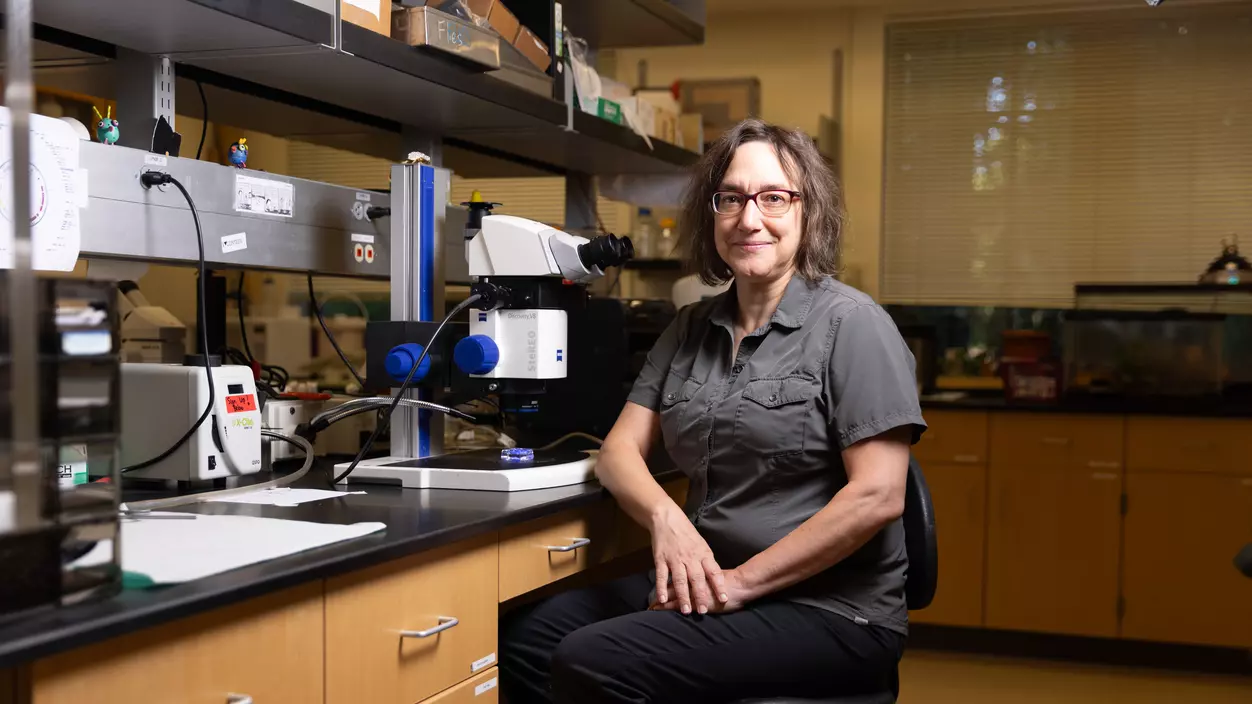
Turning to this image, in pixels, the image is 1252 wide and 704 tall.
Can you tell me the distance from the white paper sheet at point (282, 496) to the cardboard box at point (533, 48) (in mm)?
1044

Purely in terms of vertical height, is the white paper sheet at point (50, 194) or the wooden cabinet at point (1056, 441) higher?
the white paper sheet at point (50, 194)

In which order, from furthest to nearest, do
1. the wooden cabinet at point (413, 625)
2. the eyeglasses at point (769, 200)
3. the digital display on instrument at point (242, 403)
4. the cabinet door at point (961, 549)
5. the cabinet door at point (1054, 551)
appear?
the cabinet door at point (961, 549), the cabinet door at point (1054, 551), the eyeglasses at point (769, 200), the digital display on instrument at point (242, 403), the wooden cabinet at point (413, 625)

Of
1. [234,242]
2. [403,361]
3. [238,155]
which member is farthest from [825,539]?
[238,155]

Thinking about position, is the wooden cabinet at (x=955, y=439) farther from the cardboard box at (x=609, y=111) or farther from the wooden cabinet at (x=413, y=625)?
the wooden cabinet at (x=413, y=625)

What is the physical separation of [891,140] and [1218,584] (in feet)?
6.85

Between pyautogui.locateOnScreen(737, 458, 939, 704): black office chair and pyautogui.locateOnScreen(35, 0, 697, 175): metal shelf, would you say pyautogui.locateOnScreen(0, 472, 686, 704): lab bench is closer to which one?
pyautogui.locateOnScreen(737, 458, 939, 704): black office chair

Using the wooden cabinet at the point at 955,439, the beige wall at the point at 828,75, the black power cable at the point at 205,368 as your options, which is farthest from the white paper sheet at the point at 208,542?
the beige wall at the point at 828,75

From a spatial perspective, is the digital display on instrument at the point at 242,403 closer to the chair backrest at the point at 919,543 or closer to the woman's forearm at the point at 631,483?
the woman's forearm at the point at 631,483

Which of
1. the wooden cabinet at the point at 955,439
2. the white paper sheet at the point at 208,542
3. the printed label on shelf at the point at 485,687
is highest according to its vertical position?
the white paper sheet at the point at 208,542

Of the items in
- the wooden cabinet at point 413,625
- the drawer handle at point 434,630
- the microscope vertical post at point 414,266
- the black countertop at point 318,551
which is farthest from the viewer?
the microscope vertical post at point 414,266

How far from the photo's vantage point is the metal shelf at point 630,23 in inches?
112

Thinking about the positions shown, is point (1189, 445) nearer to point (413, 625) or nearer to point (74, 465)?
point (413, 625)

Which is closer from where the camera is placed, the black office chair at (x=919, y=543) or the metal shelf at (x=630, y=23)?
the black office chair at (x=919, y=543)

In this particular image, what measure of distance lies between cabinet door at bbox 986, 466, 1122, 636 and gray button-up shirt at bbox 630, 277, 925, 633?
7.05 feet
